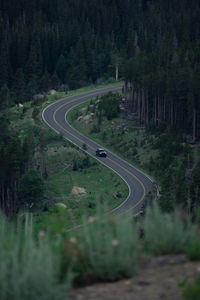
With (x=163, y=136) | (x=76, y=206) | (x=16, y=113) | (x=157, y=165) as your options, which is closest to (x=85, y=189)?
(x=76, y=206)

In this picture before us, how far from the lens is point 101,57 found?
4572 inches

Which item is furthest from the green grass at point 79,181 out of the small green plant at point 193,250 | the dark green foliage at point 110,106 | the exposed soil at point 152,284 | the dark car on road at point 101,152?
the exposed soil at point 152,284

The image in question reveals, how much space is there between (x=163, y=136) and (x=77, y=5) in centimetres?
7479

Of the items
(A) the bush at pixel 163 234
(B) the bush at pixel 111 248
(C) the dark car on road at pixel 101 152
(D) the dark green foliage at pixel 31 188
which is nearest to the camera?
(B) the bush at pixel 111 248

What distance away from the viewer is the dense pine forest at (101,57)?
69556 mm

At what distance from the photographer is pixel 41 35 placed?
12312 cm

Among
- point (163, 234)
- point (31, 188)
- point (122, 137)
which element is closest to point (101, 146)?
point (122, 137)

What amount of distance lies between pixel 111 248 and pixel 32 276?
1.68 metres

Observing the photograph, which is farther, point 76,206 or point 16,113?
point 16,113

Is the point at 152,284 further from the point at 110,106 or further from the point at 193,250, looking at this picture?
the point at 110,106

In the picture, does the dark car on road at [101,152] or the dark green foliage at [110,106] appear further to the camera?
the dark green foliage at [110,106]

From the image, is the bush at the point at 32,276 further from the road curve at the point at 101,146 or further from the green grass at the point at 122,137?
the green grass at the point at 122,137

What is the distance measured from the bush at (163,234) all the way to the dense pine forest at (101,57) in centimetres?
5017

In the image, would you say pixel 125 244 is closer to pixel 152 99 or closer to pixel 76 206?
pixel 76 206
